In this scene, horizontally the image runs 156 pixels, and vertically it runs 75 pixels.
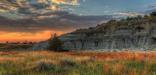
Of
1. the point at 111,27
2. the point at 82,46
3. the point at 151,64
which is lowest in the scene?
the point at 82,46

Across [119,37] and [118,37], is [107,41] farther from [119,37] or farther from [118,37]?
[119,37]

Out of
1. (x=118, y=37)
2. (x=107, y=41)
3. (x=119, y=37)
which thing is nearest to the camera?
(x=119, y=37)

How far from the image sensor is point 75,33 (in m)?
92.8

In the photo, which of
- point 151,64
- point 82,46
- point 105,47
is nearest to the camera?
point 151,64

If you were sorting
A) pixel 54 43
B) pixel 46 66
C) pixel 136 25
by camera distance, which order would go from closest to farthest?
pixel 46 66 < pixel 54 43 < pixel 136 25

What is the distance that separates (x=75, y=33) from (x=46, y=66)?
78.7 m

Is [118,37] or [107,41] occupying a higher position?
[118,37]

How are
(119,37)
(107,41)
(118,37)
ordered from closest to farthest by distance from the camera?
(119,37) < (118,37) < (107,41)

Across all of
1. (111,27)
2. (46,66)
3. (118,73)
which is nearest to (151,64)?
(118,73)

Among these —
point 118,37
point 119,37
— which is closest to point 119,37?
point 119,37

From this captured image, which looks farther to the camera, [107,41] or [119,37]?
[107,41]

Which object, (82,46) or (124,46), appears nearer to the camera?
(124,46)

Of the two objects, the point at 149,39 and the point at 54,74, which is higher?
the point at 54,74

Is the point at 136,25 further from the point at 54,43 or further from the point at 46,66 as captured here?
the point at 46,66
